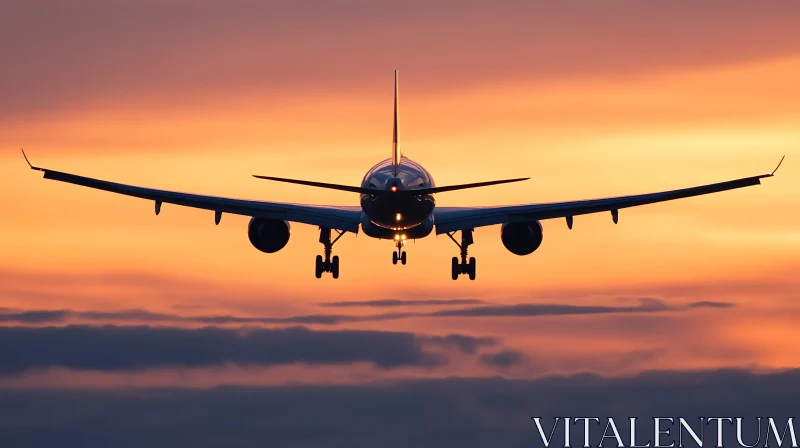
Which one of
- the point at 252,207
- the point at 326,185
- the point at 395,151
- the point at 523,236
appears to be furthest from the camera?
the point at 395,151

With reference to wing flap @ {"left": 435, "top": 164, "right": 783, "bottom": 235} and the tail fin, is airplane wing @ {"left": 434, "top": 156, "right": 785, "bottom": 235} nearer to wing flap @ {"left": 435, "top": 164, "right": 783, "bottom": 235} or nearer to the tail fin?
wing flap @ {"left": 435, "top": 164, "right": 783, "bottom": 235}

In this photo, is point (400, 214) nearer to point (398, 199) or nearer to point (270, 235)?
point (398, 199)

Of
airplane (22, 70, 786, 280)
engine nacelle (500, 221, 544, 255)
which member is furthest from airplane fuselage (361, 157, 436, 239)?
engine nacelle (500, 221, 544, 255)

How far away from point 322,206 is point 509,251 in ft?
36.5

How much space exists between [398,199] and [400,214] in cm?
114

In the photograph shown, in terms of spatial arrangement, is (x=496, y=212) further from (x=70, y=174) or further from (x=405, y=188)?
(x=70, y=174)

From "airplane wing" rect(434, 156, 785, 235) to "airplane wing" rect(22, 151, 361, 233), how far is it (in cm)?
530

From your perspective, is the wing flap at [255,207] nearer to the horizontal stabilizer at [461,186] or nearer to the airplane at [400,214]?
the airplane at [400,214]

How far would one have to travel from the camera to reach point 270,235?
354 ft

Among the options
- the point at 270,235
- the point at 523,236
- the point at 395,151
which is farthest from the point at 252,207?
the point at 523,236

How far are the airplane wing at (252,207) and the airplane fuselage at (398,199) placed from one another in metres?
4.14

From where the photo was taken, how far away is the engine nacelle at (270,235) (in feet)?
354

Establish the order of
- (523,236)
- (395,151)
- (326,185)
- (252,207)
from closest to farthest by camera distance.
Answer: (326,185), (252,207), (523,236), (395,151)

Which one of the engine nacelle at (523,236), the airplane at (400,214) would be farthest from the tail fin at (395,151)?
the engine nacelle at (523,236)
